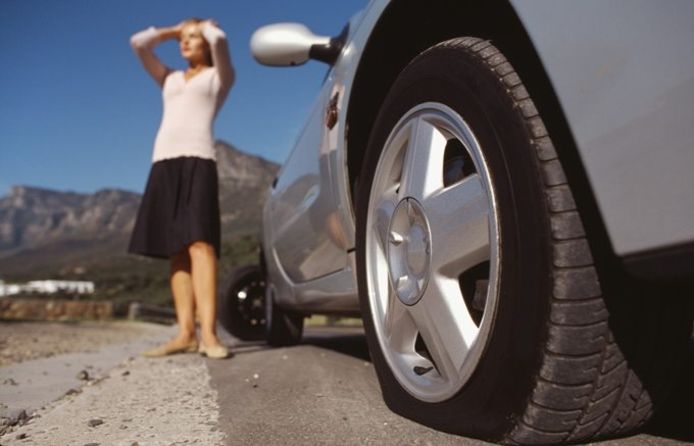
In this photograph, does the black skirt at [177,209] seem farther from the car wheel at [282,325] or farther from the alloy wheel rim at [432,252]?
the alloy wheel rim at [432,252]

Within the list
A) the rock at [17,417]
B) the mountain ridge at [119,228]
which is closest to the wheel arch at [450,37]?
the rock at [17,417]

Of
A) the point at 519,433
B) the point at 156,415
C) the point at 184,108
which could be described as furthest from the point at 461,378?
the point at 184,108

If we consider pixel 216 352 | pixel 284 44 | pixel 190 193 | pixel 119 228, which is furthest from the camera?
pixel 119 228

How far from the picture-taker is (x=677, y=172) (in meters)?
0.81

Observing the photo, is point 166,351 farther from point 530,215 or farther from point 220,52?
point 530,215

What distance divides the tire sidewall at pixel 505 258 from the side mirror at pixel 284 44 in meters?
1.06

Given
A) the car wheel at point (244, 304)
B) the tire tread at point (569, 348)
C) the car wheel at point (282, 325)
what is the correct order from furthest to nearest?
the car wheel at point (244, 304)
the car wheel at point (282, 325)
the tire tread at point (569, 348)

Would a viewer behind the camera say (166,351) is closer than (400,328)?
No

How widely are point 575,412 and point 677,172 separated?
0.46 metres

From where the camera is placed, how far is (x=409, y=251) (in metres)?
1.41

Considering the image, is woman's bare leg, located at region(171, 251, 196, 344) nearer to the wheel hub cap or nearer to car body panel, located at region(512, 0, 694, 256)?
the wheel hub cap

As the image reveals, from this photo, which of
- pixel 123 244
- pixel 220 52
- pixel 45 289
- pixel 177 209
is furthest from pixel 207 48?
pixel 123 244

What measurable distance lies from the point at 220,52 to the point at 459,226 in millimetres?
2442

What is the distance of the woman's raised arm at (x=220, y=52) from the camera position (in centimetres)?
325
